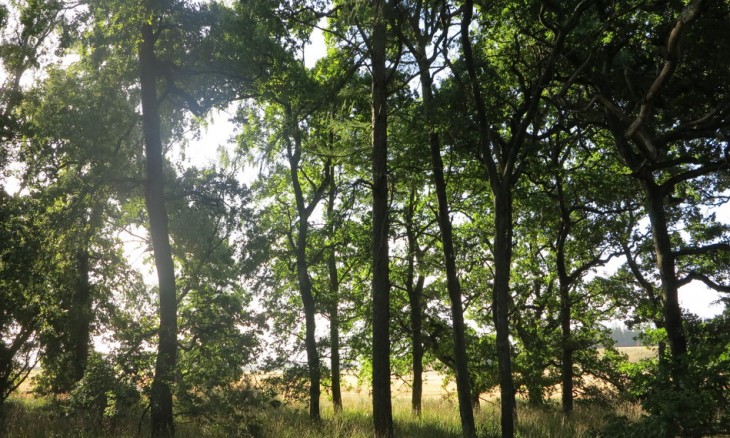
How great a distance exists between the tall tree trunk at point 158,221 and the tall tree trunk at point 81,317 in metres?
5.96

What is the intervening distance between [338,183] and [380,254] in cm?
303

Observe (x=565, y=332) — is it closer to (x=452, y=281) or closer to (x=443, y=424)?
(x=443, y=424)

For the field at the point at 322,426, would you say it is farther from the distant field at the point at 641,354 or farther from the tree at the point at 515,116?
the distant field at the point at 641,354

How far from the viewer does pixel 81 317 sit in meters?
17.2

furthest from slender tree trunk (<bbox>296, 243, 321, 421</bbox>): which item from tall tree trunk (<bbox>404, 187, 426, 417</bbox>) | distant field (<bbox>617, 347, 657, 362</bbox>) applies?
distant field (<bbox>617, 347, 657, 362</bbox>)

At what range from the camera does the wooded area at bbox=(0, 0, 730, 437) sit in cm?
1089

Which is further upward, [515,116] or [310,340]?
[515,116]

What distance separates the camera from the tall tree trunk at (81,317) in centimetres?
1702

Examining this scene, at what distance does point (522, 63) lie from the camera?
47.3 feet

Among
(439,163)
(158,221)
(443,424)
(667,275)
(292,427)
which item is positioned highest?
(439,163)

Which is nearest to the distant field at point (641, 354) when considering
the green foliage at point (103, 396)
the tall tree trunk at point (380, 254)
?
the tall tree trunk at point (380, 254)

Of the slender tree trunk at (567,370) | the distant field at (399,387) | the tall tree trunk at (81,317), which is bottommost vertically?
the distant field at (399,387)

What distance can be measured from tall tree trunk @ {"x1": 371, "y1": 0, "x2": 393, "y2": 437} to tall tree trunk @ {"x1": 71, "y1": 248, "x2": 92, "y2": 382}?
33.8 ft

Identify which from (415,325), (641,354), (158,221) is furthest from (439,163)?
(641,354)
